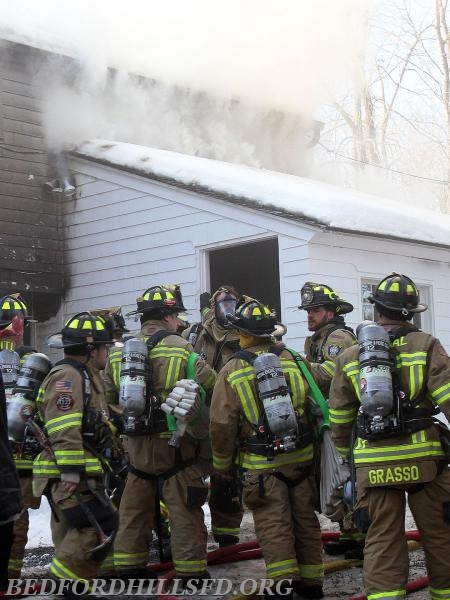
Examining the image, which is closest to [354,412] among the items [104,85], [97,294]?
[97,294]

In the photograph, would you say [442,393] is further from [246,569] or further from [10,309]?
[10,309]

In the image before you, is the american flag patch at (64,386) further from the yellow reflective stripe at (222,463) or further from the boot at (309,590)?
the boot at (309,590)

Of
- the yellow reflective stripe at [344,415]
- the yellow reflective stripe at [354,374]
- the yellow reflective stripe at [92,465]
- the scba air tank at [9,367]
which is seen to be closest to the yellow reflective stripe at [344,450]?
the yellow reflective stripe at [344,415]

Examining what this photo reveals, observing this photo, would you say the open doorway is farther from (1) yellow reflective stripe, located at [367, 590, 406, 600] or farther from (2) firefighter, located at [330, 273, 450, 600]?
(1) yellow reflective stripe, located at [367, 590, 406, 600]

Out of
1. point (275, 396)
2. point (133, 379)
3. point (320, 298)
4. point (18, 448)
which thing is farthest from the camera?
point (320, 298)

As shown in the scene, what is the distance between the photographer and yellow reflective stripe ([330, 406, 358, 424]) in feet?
17.4

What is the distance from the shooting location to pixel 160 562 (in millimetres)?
6875

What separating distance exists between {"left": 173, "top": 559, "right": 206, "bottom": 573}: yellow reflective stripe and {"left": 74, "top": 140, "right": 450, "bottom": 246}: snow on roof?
477 cm

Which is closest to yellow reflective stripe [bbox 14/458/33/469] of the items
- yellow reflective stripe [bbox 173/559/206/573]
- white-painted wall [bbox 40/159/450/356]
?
yellow reflective stripe [bbox 173/559/206/573]

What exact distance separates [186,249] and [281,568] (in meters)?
6.44

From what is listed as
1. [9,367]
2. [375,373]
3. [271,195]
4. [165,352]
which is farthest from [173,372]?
[271,195]

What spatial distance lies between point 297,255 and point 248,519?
2.99 meters

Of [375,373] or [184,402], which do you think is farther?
[184,402]

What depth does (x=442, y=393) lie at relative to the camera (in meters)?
4.89
